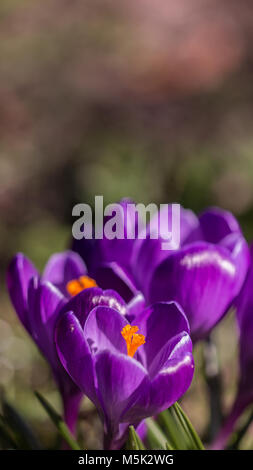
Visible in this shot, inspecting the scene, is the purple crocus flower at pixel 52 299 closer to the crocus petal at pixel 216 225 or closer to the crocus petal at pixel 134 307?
the crocus petal at pixel 134 307

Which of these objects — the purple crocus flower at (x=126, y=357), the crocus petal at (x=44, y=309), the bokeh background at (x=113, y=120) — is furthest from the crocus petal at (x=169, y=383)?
the bokeh background at (x=113, y=120)

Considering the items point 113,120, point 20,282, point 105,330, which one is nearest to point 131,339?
point 105,330

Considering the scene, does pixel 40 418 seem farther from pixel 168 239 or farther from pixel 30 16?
pixel 30 16

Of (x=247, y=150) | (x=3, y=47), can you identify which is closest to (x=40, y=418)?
(x=247, y=150)
